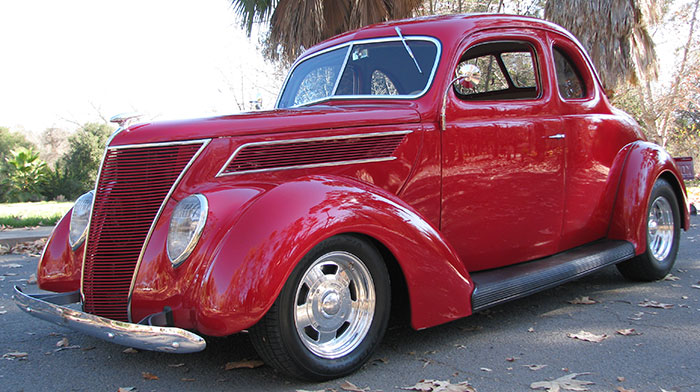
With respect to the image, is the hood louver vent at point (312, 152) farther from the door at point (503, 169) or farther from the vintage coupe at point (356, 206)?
the door at point (503, 169)

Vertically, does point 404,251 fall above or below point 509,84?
below

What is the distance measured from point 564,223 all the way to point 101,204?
10.2 feet

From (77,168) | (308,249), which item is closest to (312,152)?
(308,249)

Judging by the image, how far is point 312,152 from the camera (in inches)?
122

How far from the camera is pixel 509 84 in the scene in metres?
5.04

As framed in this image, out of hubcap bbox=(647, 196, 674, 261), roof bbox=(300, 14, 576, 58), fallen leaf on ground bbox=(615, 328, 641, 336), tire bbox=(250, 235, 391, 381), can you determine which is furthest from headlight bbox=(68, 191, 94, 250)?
hubcap bbox=(647, 196, 674, 261)

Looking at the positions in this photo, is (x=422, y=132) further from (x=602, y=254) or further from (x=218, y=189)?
(x=602, y=254)

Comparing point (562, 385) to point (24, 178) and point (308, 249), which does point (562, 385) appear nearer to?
point (308, 249)

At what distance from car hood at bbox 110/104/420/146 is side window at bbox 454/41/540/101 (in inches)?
27.7

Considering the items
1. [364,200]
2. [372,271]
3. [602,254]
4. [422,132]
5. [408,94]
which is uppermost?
[408,94]

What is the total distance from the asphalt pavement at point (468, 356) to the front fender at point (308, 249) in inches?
12.7

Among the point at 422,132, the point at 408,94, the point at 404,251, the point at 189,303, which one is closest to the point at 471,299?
the point at 404,251

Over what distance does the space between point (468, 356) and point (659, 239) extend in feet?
9.35

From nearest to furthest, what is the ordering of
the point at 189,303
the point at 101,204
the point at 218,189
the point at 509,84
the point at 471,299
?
the point at 189,303, the point at 218,189, the point at 101,204, the point at 471,299, the point at 509,84
